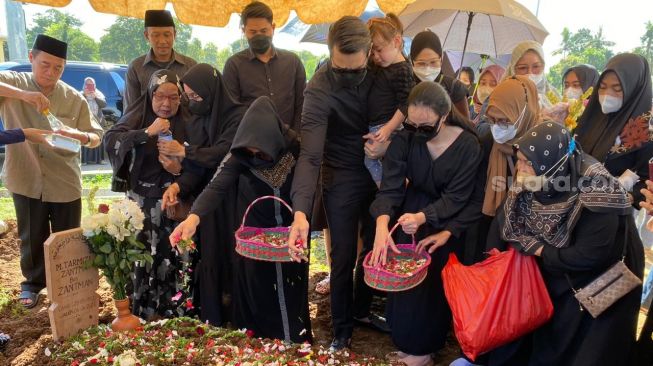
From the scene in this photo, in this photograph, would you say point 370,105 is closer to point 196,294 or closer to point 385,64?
point 385,64

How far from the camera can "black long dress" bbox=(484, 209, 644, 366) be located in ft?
6.82

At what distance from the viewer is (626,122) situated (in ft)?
8.26

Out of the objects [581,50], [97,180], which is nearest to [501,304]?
[97,180]

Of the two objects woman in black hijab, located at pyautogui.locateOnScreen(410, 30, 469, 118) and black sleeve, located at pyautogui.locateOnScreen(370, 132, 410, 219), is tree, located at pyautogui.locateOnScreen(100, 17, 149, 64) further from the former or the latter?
black sleeve, located at pyautogui.locateOnScreen(370, 132, 410, 219)

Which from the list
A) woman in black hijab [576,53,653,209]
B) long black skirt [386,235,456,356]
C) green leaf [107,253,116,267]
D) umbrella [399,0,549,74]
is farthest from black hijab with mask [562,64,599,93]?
green leaf [107,253,116,267]

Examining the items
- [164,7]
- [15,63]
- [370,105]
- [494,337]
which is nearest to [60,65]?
[164,7]

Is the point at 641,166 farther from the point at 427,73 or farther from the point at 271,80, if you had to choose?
the point at 271,80

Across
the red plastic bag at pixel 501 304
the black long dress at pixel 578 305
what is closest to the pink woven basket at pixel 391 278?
the red plastic bag at pixel 501 304

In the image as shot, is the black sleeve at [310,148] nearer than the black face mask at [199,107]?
Yes

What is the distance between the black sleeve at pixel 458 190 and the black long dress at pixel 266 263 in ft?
2.69

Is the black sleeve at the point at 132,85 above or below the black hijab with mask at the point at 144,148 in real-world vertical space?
above

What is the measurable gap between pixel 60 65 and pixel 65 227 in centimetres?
120

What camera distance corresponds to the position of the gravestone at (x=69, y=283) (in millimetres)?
2164

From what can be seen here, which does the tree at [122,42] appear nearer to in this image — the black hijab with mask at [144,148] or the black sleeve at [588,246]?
the black hijab with mask at [144,148]
